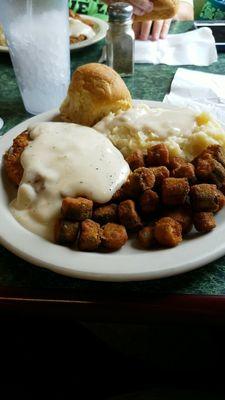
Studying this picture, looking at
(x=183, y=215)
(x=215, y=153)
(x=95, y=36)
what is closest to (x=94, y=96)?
(x=215, y=153)

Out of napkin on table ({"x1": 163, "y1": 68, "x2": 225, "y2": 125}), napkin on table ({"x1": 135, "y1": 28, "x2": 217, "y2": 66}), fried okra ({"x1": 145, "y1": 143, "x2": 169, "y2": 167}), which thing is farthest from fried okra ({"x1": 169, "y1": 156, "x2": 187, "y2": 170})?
napkin on table ({"x1": 135, "y1": 28, "x2": 217, "y2": 66})

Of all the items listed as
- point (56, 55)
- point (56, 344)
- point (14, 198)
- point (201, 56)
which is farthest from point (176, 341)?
point (201, 56)

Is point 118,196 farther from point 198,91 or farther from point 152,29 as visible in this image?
point 152,29

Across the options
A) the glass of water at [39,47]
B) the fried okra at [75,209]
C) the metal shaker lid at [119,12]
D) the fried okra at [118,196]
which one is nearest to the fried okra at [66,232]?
the fried okra at [75,209]

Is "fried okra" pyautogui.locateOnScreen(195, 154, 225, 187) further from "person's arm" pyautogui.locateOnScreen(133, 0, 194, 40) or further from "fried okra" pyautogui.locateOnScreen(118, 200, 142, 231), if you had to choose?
"person's arm" pyautogui.locateOnScreen(133, 0, 194, 40)

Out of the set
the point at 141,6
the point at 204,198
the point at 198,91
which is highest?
the point at 141,6
